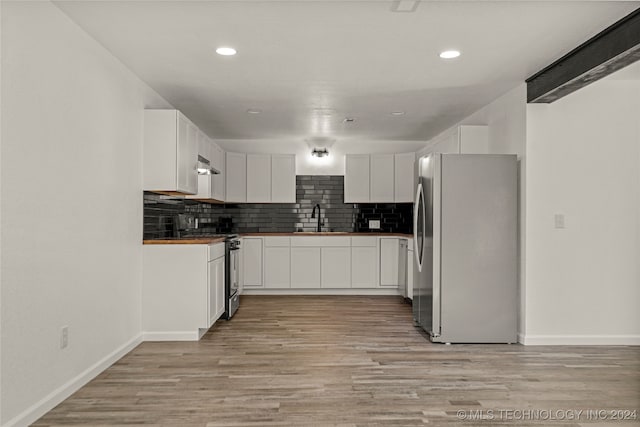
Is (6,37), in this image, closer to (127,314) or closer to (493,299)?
(127,314)

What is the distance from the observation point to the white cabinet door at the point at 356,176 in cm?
824

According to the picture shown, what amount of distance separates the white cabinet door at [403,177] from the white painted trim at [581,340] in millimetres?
3723

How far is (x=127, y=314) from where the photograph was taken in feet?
14.7

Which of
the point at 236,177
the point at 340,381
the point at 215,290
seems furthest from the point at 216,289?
the point at 236,177

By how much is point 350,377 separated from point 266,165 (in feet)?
15.8

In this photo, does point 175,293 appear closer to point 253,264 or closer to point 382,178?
point 253,264

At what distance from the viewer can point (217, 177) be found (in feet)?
23.9

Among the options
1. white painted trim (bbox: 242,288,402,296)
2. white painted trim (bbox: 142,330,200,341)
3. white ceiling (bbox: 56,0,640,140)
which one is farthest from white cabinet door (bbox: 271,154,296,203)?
white painted trim (bbox: 142,330,200,341)

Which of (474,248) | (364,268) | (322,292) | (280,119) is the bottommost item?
(322,292)

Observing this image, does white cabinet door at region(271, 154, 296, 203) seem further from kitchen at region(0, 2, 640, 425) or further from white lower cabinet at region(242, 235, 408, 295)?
kitchen at region(0, 2, 640, 425)

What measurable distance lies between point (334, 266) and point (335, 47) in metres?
4.43

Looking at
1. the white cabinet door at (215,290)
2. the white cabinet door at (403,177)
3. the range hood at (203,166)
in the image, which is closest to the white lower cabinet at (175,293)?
the white cabinet door at (215,290)

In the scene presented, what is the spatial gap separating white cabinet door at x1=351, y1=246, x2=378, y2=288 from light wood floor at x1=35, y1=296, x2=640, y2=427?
97.4 inches

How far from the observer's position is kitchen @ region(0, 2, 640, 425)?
296 centimetres
